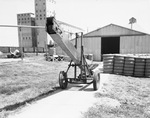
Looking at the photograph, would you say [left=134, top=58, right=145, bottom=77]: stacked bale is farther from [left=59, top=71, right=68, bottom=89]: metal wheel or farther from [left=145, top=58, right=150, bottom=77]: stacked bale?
[left=59, top=71, right=68, bottom=89]: metal wheel

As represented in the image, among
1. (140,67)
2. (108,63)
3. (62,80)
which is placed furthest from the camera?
(108,63)

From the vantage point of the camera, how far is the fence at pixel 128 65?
10922mm

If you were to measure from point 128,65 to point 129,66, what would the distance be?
0.37ft

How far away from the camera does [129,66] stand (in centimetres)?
1116

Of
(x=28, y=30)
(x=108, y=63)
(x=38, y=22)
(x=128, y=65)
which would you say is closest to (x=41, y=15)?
(x=38, y=22)

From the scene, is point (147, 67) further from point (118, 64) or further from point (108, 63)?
point (108, 63)

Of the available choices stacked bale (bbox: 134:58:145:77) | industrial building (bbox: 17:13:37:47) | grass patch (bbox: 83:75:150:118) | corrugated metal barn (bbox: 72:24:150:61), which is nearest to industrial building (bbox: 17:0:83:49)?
industrial building (bbox: 17:13:37:47)

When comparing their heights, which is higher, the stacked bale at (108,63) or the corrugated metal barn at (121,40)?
the corrugated metal barn at (121,40)

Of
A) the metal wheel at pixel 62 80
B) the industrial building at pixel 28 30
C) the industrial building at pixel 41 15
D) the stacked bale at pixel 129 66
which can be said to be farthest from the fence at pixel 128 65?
the industrial building at pixel 28 30

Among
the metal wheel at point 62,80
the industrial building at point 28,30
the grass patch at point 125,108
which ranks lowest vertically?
the grass patch at point 125,108

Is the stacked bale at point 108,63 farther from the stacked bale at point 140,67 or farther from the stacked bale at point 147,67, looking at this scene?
the stacked bale at point 147,67

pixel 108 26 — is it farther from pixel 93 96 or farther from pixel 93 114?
pixel 93 114

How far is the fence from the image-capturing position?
10.9 m

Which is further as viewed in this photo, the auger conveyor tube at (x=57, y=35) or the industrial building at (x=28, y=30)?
the industrial building at (x=28, y=30)
